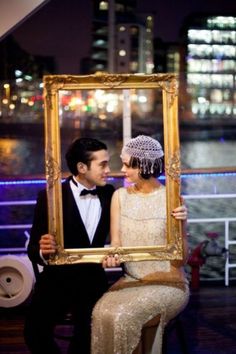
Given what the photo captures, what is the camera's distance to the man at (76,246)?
2467 mm

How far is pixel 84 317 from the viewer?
8.24 feet

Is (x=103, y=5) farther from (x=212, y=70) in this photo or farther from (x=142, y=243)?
(x=212, y=70)

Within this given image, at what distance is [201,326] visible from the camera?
146 inches

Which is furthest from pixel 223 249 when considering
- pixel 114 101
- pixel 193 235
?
pixel 193 235

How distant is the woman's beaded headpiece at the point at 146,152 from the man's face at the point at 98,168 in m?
0.13

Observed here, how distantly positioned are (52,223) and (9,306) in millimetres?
1799

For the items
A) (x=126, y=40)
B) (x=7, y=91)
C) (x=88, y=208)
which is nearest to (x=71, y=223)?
(x=88, y=208)

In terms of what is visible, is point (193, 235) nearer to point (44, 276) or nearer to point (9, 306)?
point (9, 306)

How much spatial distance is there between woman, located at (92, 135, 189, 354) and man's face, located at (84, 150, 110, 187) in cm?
10

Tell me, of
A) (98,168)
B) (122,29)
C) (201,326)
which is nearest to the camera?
(98,168)

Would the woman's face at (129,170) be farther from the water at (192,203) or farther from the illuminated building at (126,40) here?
the illuminated building at (126,40)

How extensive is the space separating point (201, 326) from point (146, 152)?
1.75m

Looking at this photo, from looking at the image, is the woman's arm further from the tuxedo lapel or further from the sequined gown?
the tuxedo lapel

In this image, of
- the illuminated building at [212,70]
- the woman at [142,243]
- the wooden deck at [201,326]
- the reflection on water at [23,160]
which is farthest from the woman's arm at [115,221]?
the reflection on water at [23,160]
